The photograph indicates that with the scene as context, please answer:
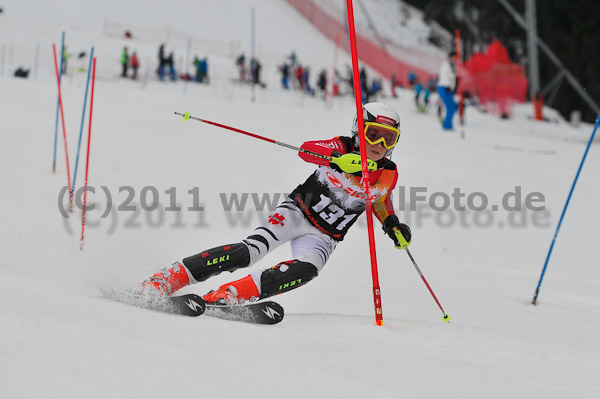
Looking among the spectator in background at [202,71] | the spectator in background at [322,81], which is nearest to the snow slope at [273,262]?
the spectator in background at [202,71]

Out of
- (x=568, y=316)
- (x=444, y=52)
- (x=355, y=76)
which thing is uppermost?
(x=444, y=52)

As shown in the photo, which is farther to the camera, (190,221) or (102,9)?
(102,9)

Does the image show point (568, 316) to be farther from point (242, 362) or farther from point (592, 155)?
point (592, 155)

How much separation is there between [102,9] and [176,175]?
26052 mm

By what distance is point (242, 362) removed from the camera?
6.65 ft

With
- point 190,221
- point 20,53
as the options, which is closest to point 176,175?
point 190,221

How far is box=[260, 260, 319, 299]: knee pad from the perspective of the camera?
3.29 m

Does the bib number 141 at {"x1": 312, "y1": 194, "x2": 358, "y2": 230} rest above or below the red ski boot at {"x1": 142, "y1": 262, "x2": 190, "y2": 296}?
above

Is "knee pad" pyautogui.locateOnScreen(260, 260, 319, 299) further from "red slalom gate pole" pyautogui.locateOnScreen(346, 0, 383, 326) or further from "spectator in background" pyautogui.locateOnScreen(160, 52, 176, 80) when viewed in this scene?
"spectator in background" pyautogui.locateOnScreen(160, 52, 176, 80)

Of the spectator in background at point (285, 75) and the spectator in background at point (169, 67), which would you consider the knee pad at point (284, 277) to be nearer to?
the spectator in background at point (169, 67)

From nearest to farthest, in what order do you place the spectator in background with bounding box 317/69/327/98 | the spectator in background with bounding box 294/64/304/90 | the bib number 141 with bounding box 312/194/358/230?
the bib number 141 with bounding box 312/194/358/230 → the spectator in background with bounding box 317/69/327/98 → the spectator in background with bounding box 294/64/304/90

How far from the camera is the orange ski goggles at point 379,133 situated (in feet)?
12.0

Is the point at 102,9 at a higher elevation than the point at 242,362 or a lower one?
higher

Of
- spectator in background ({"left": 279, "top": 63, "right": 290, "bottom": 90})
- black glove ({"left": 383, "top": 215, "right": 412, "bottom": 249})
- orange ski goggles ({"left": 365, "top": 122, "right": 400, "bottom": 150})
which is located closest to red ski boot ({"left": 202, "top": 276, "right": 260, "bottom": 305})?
black glove ({"left": 383, "top": 215, "right": 412, "bottom": 249})
